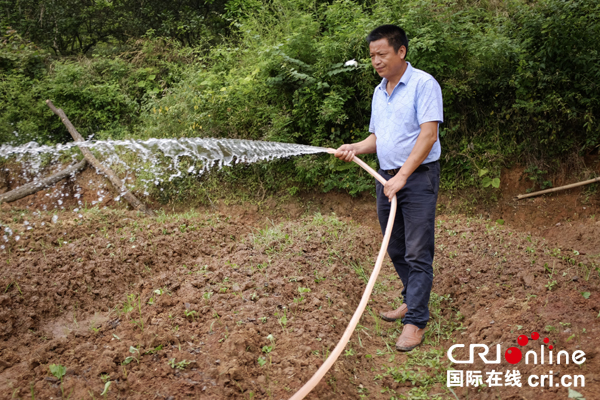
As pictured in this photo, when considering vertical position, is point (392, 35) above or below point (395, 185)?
above

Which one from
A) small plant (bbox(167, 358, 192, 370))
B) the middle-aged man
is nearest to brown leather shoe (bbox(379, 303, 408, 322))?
the middle-aged man

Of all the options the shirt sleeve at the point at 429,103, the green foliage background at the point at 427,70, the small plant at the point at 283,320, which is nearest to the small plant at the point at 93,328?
the small plant at the point at 283,320

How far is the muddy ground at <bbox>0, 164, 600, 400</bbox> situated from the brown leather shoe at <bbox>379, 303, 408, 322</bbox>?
0.07 m

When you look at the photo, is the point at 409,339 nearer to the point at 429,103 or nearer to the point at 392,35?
the point at 429,103

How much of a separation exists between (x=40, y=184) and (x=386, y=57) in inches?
338

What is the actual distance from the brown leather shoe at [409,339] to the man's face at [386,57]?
2.02 meters

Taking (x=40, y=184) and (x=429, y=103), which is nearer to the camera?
(x=429, y=103)

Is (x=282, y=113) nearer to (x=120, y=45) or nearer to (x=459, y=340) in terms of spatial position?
(x=459, y=340)

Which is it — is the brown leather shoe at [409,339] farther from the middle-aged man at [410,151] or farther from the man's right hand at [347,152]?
the man's right hand at [347,152]

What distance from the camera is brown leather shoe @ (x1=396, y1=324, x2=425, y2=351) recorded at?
3.49 m

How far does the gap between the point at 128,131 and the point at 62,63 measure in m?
3.33

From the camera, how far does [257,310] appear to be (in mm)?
3664

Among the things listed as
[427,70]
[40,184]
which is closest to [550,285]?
[427,70]

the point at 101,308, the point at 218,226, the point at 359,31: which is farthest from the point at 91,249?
the point at 359,31
